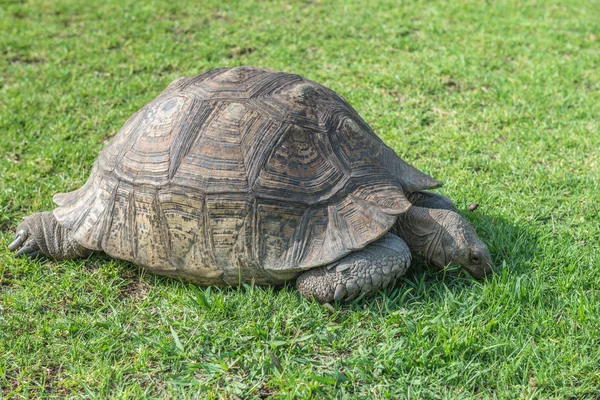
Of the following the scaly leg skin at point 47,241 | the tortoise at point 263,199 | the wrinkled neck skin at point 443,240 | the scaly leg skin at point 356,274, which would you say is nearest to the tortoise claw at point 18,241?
the scaly leg skin at point 47,241

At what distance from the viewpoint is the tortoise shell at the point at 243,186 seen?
10.5 feet

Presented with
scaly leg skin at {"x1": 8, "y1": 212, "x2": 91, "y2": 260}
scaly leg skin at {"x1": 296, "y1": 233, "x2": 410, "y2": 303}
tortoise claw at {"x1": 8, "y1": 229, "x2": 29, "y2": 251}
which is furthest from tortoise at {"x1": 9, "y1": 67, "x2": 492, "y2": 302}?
tortoise claw at {"x1": 8, "y1": 229, "x2": 29, "y2": 251}

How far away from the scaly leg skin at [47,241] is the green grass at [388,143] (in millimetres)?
71

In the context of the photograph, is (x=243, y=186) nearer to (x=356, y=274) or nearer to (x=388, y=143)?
(x=356, y=274)

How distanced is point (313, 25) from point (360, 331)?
528 cm

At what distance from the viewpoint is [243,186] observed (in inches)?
126

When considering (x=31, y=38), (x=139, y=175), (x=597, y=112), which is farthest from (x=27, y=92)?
(x=597, y=112)

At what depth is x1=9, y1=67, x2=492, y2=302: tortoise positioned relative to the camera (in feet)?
10.5

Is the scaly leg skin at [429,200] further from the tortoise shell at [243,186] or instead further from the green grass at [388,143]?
the green grass at [388,143]

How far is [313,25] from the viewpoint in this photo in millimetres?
7555

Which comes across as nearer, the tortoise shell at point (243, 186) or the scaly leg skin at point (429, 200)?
the tortoise shell at point (243, 186)

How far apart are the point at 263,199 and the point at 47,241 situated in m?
1.45

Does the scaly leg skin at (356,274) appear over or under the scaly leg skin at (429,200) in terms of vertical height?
under

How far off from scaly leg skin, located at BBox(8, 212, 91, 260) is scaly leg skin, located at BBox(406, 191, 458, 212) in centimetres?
204
